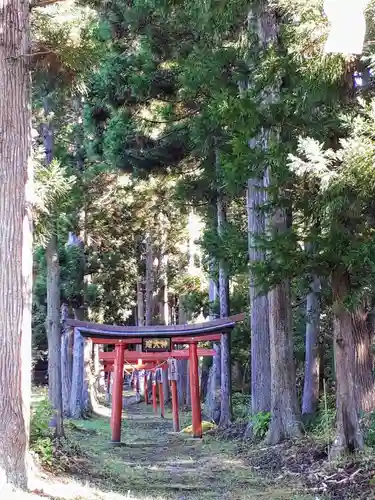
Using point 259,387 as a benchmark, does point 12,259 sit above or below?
above

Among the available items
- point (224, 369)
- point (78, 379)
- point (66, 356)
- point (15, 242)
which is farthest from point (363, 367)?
point (66, 356)

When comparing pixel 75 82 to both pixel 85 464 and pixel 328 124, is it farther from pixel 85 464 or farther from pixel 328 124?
pixel 85 464

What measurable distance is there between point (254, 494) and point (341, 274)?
2.79 meters

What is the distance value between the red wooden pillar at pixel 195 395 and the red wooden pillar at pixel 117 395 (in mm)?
1715

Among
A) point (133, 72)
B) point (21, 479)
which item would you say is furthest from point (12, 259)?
point (133, 72)

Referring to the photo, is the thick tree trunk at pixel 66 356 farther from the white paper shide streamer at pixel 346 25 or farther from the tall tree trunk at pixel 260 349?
the white paper shide streamer at pixel 346 25

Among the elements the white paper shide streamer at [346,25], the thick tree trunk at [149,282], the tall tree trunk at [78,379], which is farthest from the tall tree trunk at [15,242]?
the thick tree trunk at [149,282]

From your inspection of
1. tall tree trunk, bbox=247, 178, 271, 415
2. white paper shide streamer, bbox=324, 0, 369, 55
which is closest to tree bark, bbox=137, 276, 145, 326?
tall tree trunk, bbox=247, 178, 271, 415

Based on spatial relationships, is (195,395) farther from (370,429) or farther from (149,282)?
(149,282)

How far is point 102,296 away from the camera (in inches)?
933

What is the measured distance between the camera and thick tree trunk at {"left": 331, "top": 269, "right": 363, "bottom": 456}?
7.80 metres

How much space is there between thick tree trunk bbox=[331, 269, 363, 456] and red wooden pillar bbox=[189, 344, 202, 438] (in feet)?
22.2

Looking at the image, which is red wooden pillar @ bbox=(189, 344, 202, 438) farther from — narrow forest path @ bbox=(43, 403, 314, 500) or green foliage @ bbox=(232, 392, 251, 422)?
green foliage @ bbox=(232, 392, 251, 422)

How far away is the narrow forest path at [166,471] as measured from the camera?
746cm
